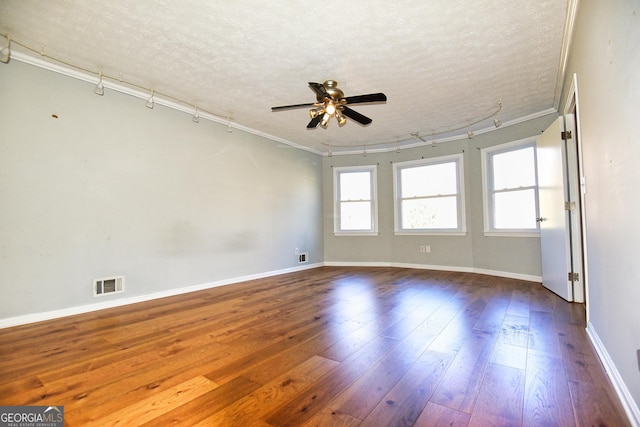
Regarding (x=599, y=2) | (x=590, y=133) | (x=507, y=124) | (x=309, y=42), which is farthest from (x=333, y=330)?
(x=507, y=124)

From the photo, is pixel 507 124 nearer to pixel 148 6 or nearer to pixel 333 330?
pixel 333 330

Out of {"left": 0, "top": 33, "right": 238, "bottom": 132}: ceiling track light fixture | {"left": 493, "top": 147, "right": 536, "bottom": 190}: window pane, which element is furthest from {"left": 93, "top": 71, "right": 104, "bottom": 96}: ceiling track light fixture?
{"left": 493, "top": 147, "right": 536, "bottom": 190}: window pane

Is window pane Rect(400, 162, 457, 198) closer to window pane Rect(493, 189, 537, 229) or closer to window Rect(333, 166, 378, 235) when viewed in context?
window Rect(333, 166, 378, 235)

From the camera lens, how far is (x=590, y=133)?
2000 mm

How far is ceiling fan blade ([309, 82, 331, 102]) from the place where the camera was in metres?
2.85

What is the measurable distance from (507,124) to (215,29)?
4.50 meters

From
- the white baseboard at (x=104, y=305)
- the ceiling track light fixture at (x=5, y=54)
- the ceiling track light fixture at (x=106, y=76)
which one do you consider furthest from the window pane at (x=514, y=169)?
the ceiling track light fixture at (x=5, y=54)

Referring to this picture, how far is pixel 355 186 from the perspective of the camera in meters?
6.36

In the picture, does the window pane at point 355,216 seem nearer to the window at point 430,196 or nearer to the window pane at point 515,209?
the window at point 430,196

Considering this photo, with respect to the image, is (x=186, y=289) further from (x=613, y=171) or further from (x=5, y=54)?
(x=613, y=171)

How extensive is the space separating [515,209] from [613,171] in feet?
11.6

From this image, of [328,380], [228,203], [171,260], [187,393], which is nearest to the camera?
[187,393]

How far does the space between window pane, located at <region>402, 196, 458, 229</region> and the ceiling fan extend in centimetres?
288

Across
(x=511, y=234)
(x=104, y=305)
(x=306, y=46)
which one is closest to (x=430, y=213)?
(x=511, y=234)
